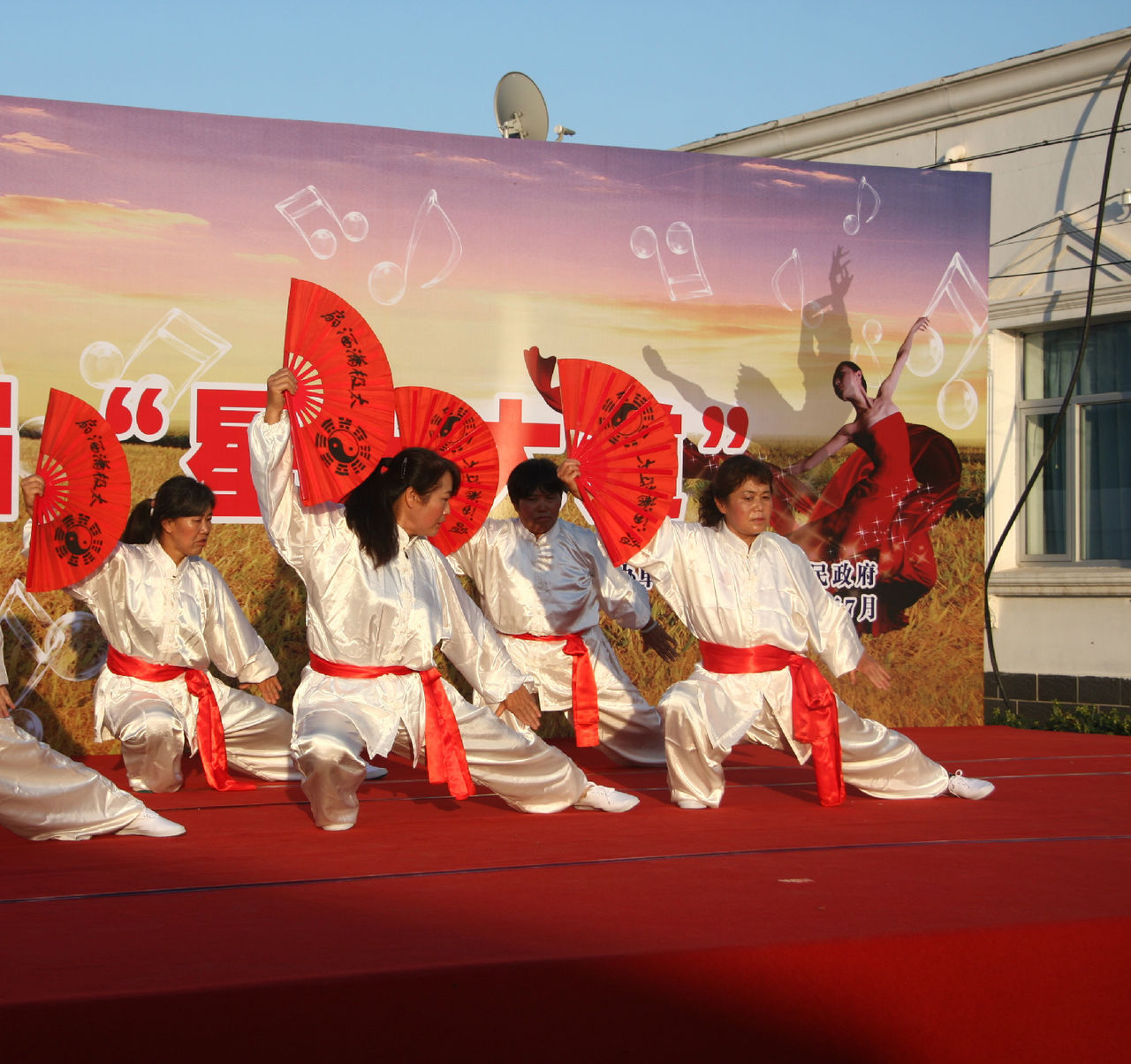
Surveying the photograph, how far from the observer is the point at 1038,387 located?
8.43 m

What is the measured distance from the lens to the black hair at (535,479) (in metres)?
5.62

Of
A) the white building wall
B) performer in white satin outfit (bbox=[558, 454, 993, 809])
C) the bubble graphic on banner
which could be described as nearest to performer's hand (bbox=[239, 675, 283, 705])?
performer in white satin outfit (bbox=[558, 454, 993, 809])

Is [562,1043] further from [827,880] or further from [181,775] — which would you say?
[181,775]

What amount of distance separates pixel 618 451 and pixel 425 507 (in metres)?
0.86

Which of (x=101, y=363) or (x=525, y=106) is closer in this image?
(x=101, y=363)

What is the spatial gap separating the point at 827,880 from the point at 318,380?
219 cm

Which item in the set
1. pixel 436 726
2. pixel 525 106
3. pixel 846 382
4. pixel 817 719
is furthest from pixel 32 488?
pixel 846 382

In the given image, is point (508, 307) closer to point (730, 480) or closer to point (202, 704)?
point (730, 480)

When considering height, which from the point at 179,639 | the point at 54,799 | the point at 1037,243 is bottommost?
the point at 54,799

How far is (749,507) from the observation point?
14.9 ft

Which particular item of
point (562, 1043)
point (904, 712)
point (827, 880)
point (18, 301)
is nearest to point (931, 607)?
point (904, 712)

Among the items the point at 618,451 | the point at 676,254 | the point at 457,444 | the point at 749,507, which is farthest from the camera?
the point at 676,254

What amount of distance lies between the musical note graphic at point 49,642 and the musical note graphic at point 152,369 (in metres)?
0.85

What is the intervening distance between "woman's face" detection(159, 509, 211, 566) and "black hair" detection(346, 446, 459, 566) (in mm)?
1156
